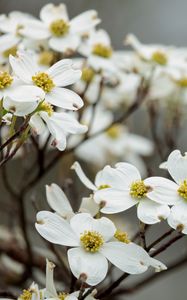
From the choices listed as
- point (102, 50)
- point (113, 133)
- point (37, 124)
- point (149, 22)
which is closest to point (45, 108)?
point (37, 124)

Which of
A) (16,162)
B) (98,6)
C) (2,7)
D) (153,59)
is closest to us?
(153,59)

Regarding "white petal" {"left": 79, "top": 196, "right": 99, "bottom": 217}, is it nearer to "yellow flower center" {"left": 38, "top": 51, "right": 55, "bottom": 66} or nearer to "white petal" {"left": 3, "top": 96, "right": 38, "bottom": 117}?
"white petal" {"left": 3, "top": 96, "right": 38, "bottom": 117}

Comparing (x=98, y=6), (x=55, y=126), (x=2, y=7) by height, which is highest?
(x=55, y=126)

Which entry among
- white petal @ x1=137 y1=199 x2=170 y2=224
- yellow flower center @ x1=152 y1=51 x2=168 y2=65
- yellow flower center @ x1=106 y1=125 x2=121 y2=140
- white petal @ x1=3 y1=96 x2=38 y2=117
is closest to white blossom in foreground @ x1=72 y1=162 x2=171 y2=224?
white petal @ x1=137 y1=199 x2=170 y2=224

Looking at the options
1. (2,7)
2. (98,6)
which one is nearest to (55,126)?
(2,7)

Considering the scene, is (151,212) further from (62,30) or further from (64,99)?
(62,30)

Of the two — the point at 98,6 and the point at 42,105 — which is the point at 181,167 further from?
the point at 98,6
